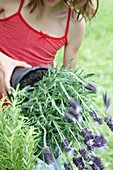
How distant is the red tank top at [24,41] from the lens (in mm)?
1744

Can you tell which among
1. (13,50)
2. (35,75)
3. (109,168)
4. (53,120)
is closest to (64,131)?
(53,120)

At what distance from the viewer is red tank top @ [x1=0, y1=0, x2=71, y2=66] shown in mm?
1744

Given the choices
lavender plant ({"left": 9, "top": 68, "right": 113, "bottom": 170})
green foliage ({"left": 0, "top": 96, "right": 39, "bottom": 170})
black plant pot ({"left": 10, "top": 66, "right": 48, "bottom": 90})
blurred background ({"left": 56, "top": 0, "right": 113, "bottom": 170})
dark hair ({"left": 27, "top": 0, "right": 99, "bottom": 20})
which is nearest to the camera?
green foliage ({"left": 0, "top": 96, "right": 39, "bottom": 170})

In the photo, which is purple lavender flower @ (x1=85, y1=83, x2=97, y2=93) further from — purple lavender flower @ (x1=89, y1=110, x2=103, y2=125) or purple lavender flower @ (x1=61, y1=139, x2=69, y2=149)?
purple lavender flower @ (x1=61, y1=139, x2=69, y2=149)

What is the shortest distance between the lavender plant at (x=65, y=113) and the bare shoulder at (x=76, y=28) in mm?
621

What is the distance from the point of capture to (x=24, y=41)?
176cm

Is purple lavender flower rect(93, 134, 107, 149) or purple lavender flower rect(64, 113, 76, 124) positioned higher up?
purple lavender flower rect(64, 113, 76, 124)

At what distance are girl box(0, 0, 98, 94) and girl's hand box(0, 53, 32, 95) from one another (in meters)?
0.37

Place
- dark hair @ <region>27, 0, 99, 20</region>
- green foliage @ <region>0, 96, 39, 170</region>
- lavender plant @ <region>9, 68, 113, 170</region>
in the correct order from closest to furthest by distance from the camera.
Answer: green foliage @ <region>0, 96, 39, 170</region>
lavender plant @ <region>9, 68, 113, 170</region>
dark hair @ <region>27, 0, 99, 20</region>

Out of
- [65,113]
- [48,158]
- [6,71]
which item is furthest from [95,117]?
[6,71]

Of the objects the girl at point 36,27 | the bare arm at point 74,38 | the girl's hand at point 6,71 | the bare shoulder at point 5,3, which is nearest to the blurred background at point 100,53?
the bare arm at point 74,38

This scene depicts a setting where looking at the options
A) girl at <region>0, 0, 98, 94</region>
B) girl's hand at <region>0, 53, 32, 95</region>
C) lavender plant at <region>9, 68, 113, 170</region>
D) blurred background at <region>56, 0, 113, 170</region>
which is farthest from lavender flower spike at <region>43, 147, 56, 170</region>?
blurred background at <region>56, 0, 113, 170</region>

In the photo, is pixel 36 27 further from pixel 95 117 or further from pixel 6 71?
pixel 95 117

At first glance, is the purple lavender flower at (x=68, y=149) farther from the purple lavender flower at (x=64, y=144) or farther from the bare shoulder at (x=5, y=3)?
the bare shoulder at (x=5, y=3)
